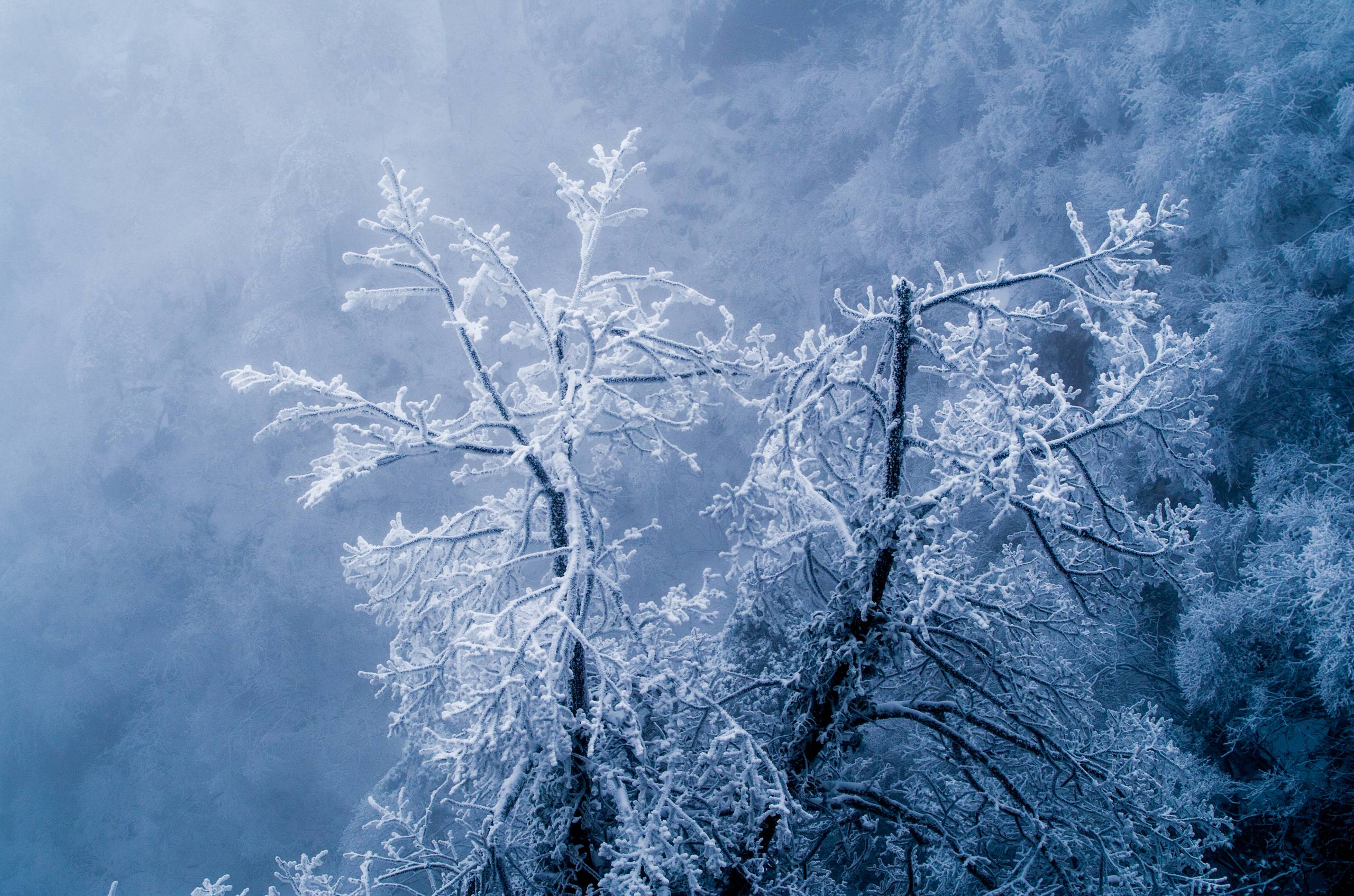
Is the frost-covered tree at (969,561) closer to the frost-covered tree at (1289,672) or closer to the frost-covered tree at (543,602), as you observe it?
the frost-covered tree at (543,602)

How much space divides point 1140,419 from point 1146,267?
20.6 inches

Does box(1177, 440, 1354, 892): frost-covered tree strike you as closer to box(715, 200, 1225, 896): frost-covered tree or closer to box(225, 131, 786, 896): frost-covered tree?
box(715, 200, 1225, 896): frost-covered tree

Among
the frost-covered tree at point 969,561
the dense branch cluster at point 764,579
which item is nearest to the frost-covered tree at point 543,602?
the dense branch cluster at point 764,579

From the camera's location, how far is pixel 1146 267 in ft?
6.93

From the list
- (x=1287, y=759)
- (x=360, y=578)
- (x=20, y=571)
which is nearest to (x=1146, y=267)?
(x=360, y=578)

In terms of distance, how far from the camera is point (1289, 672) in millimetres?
5473

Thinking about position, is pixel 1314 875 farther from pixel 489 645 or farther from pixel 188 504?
pixel 188 504

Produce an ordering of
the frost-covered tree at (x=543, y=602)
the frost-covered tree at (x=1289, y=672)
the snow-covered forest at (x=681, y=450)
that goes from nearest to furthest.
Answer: the frost-covered tree at (x=543, y=602)
the snow-covered forest at (x=681, y=450)
the frost-covered tree at (x=1289, y=672)

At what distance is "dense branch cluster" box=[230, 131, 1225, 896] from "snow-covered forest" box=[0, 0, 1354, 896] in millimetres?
30

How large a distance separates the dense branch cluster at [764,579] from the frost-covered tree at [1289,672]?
329 cm

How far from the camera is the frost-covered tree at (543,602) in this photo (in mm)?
1960

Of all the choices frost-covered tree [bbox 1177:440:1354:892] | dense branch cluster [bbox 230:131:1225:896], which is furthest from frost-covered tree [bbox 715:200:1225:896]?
frost-covered tree [bbox 1177:440:1354:892]

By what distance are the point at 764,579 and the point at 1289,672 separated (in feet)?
19.3

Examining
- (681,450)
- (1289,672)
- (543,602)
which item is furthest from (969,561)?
(1289,672)
